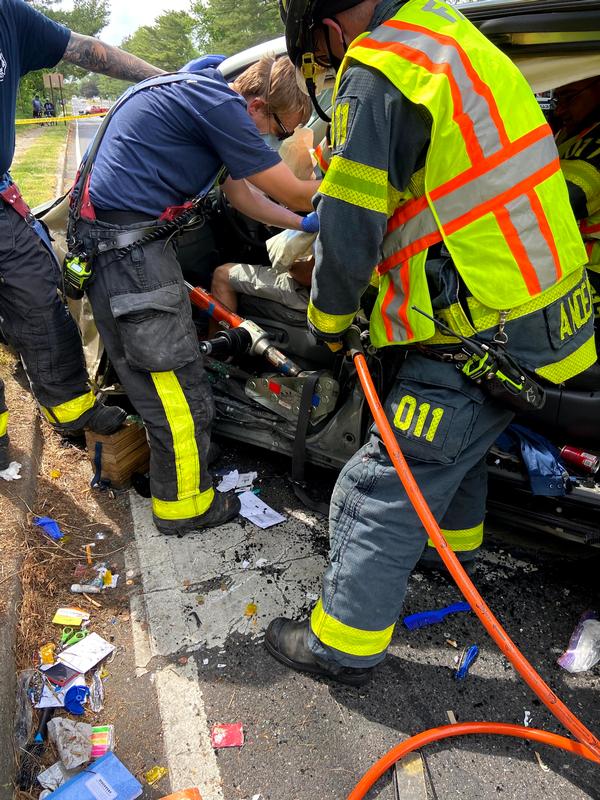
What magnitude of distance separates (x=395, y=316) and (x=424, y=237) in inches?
9.7

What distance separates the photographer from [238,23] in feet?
152

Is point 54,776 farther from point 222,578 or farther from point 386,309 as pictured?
point 386,309

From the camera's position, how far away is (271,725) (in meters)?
1.96

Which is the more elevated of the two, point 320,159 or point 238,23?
point 238,23

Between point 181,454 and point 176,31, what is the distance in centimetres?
7383

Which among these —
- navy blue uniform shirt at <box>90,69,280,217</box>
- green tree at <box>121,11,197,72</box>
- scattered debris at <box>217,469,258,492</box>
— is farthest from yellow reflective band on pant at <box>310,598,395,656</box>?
green tree at <box>121,11,197,72</box>

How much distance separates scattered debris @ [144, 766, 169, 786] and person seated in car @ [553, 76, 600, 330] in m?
2.31

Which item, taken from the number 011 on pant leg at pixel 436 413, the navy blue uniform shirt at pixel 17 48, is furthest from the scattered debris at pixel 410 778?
the navy blue uniform shirt at pixel 17 48

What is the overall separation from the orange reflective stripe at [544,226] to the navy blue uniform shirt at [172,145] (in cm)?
115

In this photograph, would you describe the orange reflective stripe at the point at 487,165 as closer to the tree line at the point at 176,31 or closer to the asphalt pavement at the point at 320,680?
the asphalt pavement at the point at 320,680

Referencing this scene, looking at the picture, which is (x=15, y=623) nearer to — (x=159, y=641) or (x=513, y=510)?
(x=159, y=641)

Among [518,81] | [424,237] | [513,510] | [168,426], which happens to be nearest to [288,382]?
[168,426]

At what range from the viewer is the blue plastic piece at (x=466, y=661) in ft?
7.02

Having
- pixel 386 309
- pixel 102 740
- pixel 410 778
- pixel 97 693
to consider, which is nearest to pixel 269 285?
pixel 386 309
